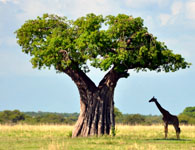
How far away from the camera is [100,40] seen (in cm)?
2562

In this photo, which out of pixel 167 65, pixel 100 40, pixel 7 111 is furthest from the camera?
pixel 7 111

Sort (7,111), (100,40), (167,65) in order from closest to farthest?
(100,40) < (167,65) < (7,111)

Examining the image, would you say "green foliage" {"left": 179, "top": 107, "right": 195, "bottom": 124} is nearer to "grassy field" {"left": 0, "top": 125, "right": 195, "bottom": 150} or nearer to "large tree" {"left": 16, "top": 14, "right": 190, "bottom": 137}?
"grassy field" {"left": 0, "top": 125, "right": 195, "bottom": 150}

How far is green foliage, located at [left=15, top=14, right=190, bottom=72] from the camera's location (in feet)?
85.2

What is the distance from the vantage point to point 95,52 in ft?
84.9

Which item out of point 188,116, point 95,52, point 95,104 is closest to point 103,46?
point 95,52

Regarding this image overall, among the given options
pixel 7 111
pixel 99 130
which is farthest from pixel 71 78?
pixel 7 111

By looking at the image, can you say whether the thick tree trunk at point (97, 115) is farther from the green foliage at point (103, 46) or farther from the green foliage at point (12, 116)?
the green foliage at point (12, 116)

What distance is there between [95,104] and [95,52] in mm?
4675

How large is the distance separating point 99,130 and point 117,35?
6766mm

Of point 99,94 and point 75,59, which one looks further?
point 99,94

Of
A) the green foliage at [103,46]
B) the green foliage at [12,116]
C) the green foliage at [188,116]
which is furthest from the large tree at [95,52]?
the green foliage at [12,116]

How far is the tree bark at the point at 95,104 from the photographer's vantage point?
28984mm

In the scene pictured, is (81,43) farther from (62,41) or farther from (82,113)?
(82,113)
